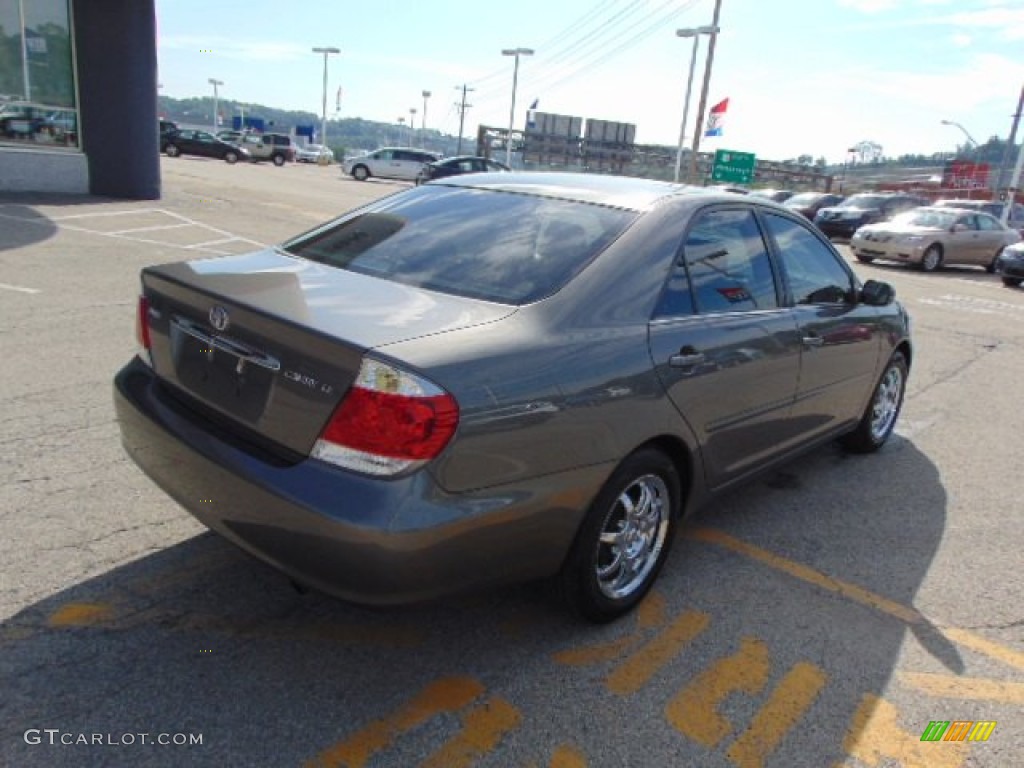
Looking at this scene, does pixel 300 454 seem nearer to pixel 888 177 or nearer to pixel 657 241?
pixel 657 241

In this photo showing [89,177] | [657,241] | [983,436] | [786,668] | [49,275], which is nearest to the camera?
[786,668]

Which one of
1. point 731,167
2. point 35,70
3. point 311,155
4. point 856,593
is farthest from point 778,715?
point 311,155

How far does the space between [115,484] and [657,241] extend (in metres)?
2.73

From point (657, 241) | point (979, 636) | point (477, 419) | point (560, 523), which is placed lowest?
point (979, 636)

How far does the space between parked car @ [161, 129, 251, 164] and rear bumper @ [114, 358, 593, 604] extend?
135ft

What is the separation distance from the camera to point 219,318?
255 centimetres

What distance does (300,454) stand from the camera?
2.32m

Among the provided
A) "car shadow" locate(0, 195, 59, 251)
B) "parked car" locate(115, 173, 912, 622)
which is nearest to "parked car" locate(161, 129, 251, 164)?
"car shadow" locate(0, 195, 59, 251)

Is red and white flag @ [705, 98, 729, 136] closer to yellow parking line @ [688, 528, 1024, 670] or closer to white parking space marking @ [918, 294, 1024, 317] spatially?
white parking space marking @ [918, 294, 1024, 317]

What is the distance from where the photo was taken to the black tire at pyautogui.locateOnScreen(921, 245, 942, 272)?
18.5 m

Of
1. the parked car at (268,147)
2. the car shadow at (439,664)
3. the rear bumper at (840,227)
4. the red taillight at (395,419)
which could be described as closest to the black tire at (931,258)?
the rear bumper at (840,227)

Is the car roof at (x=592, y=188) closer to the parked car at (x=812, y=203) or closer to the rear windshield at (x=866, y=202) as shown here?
the rear windshield at (x=866, y=202)

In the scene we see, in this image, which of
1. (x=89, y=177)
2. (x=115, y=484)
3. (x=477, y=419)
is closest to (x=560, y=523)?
(x=477, y=419)

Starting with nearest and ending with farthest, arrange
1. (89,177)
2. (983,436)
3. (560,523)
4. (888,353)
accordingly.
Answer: (560,523), (888,353), (983,436), (89,177)
